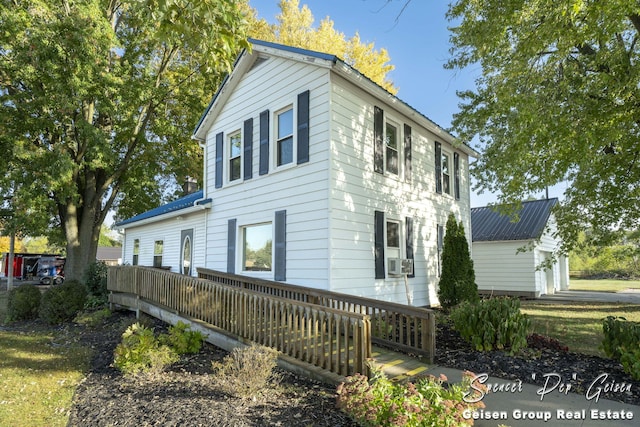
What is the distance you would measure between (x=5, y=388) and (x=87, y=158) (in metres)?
12.1

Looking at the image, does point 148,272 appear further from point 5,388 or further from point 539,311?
point 539,311

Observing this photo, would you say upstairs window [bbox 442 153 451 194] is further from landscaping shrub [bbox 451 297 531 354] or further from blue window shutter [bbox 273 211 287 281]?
landscaping shrub [bbox 451 297 531 354]

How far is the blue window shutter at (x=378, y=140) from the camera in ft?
30.1

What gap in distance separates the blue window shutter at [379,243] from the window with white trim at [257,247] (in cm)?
261

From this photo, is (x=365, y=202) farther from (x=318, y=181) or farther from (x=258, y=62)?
(x=258, y=62)

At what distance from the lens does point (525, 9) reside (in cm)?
727

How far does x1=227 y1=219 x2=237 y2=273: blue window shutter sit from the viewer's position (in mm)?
10336

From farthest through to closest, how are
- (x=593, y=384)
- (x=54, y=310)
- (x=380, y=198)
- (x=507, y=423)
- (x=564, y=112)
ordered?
(x=54, y=310) → (x=380, y=198) → (x=564, y=112) → (x=593, y=384) → (x=507, y=423)

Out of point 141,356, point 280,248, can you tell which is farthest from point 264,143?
point 141,356

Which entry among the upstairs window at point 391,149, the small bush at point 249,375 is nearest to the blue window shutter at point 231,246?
the upstairs window at point 391,149

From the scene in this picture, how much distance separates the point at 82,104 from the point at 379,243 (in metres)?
13.1

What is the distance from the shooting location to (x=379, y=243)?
9.05 meters

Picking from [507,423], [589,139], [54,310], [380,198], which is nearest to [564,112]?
[589,139]

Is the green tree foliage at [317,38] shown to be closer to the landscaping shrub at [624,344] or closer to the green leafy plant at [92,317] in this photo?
the green leafy plant at [92,317]
